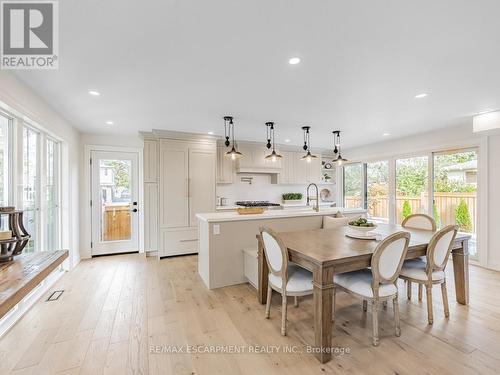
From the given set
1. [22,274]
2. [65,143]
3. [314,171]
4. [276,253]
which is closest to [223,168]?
[314,171]

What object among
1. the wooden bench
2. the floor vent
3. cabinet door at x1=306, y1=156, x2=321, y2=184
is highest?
cabinet door at x1=306, y1=156, x2=321, y2=184

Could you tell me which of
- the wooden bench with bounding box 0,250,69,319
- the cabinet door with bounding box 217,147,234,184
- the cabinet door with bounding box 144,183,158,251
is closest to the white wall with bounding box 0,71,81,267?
the cabinet door with bounding box 144,183,158,251

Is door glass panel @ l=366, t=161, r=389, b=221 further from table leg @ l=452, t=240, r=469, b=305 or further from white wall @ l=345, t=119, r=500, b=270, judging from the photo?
table leg @ l=452, t=240, r=469, b=305

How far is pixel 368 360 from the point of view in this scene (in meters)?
1.81

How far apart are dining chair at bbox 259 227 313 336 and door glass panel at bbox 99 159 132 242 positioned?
141 inches

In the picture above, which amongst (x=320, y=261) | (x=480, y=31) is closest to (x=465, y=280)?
(x=320, y=261)

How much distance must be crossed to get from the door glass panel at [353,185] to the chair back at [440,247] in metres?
3.82

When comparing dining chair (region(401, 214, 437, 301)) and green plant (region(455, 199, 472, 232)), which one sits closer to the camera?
dining chair (region(401, 214, 437, 301))

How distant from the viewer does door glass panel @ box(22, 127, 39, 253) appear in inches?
109

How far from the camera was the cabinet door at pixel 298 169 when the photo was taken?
20.0ft

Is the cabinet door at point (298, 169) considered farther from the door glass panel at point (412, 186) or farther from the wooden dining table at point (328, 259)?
the wooden dining table at point (328, 259)

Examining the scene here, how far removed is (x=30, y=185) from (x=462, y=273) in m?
5.17

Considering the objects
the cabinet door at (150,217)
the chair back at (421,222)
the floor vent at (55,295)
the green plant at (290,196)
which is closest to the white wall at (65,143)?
the floor vent at (55,295)

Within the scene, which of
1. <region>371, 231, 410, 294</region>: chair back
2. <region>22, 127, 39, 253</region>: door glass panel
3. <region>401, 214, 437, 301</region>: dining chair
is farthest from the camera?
<region>401, 214, 437, 301</region>: dining chair
